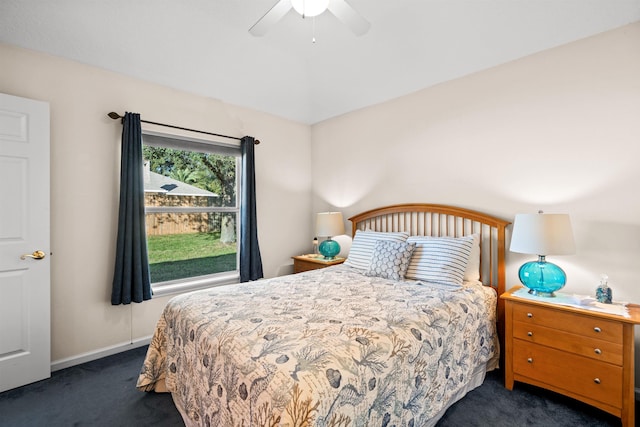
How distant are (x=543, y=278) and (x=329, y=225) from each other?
2035 millimetres

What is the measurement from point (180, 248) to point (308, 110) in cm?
233

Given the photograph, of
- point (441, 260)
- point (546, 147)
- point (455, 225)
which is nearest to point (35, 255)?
point (441, 260)

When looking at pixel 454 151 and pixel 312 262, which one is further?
pixel 312 262

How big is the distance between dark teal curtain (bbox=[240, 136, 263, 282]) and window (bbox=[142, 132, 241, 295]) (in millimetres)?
159

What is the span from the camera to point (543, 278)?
6.97 feet

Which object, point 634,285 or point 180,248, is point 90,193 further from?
point 634,285

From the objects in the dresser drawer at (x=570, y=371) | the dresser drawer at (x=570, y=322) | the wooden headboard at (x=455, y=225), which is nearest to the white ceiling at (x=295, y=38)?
the wooden headboard at (x=455, y=225)

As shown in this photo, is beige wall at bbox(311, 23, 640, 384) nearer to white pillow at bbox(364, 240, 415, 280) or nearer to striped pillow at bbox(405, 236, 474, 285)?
striped pillow at bbox(405, 236, 474, 285)

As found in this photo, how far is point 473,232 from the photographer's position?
2.73m

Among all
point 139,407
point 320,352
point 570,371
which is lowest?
point 139,407

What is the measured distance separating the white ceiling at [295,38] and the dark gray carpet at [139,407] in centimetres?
258

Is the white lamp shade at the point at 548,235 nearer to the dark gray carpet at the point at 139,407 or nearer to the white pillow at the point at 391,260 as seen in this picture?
the white pillow at the point at 391,260

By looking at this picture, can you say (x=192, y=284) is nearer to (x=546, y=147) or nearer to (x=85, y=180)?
(x=85, y=180)

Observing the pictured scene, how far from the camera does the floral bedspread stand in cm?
114
